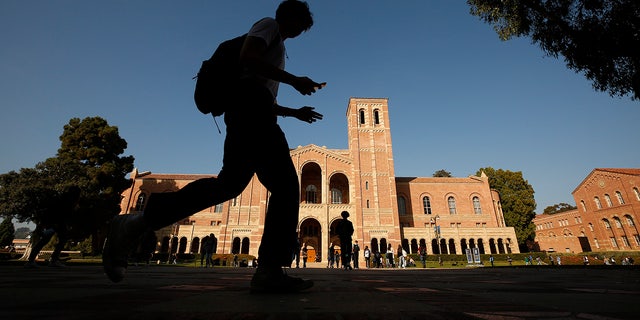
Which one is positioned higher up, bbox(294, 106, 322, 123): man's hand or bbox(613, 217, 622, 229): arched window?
bbox(613, 217, 622, 229): arched window

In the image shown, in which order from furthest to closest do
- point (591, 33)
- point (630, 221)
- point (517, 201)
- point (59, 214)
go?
1. point (517, 201)
2. point (630, 221)
3. point (591, 33)
4. point (59, 214)

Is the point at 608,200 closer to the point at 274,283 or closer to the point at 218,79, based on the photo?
the point at 274,283

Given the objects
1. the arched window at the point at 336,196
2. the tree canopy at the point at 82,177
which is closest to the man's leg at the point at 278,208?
the tree canopy at the point at 82,177

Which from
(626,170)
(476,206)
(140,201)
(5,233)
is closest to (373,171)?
(476,206)

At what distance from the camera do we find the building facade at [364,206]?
29.1 m

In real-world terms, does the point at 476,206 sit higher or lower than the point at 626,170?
lower

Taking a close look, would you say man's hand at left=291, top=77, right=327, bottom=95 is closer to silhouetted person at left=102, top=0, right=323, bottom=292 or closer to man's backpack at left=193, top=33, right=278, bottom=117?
silhouetted person at left=102, top=0, right=323, bottom=292

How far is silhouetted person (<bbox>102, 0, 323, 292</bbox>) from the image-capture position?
169 centimetres

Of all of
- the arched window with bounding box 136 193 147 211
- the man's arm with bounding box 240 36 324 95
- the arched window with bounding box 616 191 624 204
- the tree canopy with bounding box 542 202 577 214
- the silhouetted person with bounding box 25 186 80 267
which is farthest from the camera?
the tree canopy with bounding box 542 202 577 214

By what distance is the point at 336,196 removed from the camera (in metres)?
34.6

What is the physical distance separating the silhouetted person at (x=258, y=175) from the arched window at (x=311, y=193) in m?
32.9

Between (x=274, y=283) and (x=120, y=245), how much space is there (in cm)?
98

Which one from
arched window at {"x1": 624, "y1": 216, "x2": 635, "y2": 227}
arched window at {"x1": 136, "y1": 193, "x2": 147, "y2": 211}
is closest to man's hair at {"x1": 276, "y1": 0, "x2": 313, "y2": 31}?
arched window at {"x1": 136, "y1": 193, "x2": 147, "y2": 211}

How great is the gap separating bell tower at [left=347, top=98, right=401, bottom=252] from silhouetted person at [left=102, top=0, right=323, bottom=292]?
91.8 feet
